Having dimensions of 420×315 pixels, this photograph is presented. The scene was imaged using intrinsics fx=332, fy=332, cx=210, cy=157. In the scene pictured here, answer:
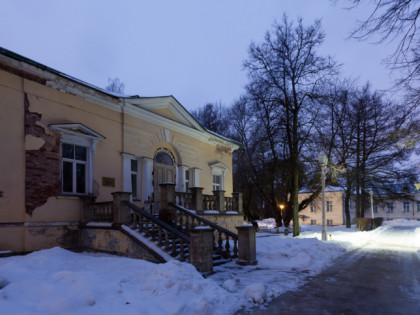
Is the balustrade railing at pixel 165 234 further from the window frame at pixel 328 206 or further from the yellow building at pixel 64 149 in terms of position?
the window frame at pixel 328 206

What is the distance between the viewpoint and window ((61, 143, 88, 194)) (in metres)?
10.9

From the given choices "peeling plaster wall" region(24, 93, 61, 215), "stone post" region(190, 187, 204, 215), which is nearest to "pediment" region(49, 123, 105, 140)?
"peeling plaster wall" region(24, 93, 61, 215)

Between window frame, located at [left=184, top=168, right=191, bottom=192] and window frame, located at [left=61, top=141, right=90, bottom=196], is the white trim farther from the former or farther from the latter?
window frame, located at [left=61, top=141, right=90, bottom=196]

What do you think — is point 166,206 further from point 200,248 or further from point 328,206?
point 328,206

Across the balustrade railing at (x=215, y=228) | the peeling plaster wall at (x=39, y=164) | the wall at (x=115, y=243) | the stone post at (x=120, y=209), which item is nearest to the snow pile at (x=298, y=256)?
the balustrade railing at (x=215, y=228)

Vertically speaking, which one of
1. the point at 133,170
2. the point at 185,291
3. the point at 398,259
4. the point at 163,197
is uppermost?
the point at 133,170

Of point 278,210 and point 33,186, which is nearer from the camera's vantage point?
point 33,186

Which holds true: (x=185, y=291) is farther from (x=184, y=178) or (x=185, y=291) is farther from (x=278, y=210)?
(x=278, y=210)

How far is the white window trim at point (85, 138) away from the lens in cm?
1068

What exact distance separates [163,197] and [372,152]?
70.4ft

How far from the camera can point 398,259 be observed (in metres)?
11.7

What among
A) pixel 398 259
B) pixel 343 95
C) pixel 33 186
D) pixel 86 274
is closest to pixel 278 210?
pixel 343 95

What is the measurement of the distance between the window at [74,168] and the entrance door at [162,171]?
10.6ft

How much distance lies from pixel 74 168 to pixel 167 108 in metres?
5.48
